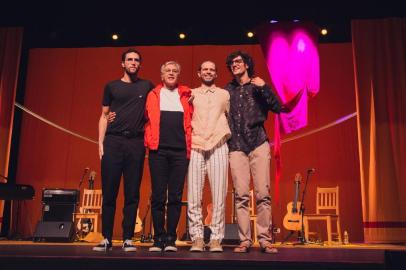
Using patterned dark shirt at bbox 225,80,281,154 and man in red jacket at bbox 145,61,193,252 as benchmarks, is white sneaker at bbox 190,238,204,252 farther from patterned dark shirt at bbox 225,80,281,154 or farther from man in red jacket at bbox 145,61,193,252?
patterned dark shirt at bbox 225,80,281,154

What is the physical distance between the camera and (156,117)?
2926mm

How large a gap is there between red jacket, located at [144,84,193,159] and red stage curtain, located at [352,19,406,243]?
426 centimetres

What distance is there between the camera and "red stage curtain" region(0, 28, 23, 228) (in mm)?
7004

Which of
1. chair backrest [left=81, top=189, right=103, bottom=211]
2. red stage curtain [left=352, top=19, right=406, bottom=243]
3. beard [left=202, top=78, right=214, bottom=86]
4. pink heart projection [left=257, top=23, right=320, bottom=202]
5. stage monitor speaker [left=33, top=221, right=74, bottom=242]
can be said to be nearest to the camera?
beard [left=202, top=78, right=214, bottom=86]

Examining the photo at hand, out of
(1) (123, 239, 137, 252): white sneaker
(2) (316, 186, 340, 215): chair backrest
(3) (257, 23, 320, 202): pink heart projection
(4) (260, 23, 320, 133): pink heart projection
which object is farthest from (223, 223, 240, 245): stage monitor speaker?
(2) (316, 186, 340, 215): chair backrest

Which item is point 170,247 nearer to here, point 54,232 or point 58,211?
point 54,232

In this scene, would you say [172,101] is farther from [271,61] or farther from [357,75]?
[357,75]

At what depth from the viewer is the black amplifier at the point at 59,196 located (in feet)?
18.5

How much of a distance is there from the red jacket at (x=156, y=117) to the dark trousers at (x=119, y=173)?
12 cm

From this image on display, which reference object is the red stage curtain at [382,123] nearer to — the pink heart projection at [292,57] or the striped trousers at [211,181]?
the pink heart projection at [292,57]

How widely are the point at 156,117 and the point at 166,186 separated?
47 cm

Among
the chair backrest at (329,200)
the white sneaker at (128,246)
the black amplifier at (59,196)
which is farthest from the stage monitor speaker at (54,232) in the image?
the chair backrest at (329,200)

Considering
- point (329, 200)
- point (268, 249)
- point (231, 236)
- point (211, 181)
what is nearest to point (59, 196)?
point (231, 236)

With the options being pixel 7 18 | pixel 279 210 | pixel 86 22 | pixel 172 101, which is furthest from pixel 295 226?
pixel 7 18
